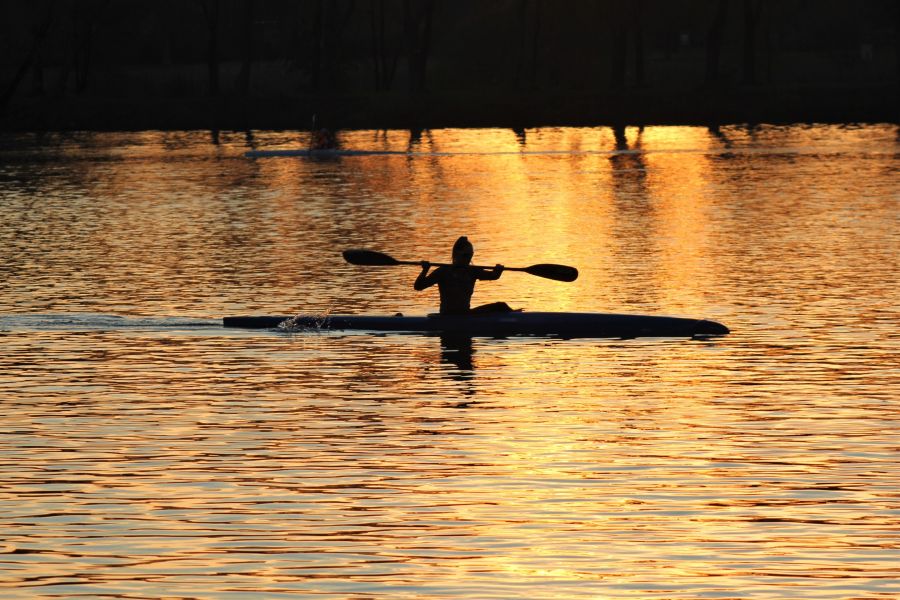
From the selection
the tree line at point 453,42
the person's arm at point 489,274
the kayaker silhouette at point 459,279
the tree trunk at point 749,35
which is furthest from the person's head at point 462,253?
the tree trunk at point 749,35

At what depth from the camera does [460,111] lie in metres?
99.3

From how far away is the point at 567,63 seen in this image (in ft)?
386

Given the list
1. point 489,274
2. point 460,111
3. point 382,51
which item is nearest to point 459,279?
point 489,274

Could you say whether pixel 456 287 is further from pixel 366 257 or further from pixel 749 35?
pixel 749 35

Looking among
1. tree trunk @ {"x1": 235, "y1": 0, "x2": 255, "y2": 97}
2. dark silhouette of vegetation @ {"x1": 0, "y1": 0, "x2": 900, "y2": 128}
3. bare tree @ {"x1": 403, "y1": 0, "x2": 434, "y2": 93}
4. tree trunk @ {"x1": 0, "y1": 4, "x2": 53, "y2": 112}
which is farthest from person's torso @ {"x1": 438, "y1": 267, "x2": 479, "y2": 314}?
tree trunk @ {"x1": 235, "y1": 0, "x2": 255, "y2": 97}

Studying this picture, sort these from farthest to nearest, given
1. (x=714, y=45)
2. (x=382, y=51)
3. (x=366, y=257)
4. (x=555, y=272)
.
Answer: (x=382, y=51) → (x=714, y=45) → (x=366, y=257) → (x=555, y=272)

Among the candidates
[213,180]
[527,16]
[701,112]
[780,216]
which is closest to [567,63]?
[527,16]

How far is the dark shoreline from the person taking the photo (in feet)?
321

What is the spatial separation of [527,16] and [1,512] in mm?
109938

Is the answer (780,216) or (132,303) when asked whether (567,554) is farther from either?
(780,216)

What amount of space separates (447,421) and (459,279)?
21.1ft

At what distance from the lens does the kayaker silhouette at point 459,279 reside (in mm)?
27391

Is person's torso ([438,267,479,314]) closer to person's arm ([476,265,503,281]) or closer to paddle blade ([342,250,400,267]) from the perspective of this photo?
person's arm ([476,265,503,281])

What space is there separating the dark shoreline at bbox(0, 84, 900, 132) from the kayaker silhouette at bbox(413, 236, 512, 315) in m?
69.8
